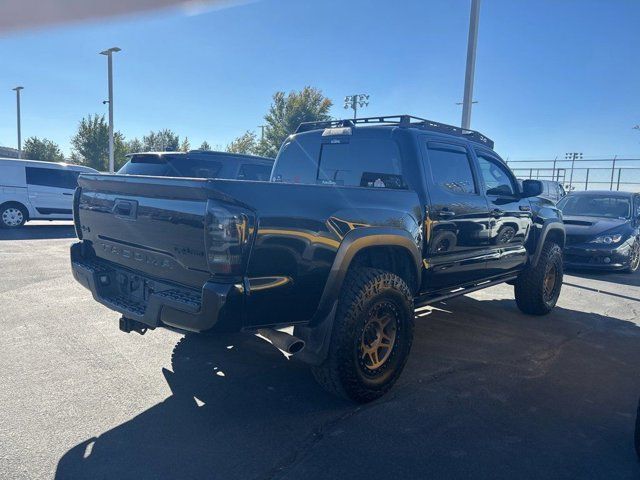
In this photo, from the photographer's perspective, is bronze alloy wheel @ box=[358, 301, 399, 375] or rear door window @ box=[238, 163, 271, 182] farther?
rear door window @ box=[238, 163, 271, 182]

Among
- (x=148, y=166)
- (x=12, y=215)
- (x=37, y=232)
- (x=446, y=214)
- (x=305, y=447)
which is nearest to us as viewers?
(x=305, y=447)

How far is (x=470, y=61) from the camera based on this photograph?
10188mm

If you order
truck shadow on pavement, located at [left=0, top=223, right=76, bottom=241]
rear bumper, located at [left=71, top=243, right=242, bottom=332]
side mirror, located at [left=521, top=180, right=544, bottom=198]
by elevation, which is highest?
side mirror, located at [left=521, top=180, right=544, bottom=198]

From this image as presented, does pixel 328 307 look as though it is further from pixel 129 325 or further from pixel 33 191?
pixel 33 191

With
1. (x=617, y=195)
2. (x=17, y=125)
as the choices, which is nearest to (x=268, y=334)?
(x=617, y=195)

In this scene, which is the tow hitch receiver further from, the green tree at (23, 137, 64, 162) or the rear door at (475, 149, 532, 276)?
the green tree at (23, 137, 64, 162)

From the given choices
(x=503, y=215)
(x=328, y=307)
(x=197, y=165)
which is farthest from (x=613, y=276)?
(x=328, y=307)

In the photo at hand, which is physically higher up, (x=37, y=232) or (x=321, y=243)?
(x=321, y=243)

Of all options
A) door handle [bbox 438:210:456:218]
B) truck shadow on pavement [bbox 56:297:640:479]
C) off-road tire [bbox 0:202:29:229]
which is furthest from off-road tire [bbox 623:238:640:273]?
off-road tire [bbox 0:202:29:229]

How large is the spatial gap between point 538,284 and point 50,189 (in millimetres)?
12967

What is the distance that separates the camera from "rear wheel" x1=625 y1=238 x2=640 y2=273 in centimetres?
904

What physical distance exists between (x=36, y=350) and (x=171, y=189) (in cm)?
241

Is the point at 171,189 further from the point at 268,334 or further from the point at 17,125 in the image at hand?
the point at 17,125

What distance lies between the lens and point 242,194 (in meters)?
2.59
